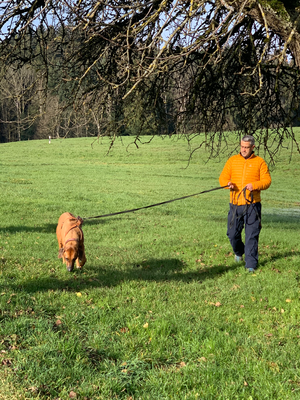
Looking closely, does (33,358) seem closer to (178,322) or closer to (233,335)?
(178,322)

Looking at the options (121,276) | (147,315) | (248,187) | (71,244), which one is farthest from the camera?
(121,276)

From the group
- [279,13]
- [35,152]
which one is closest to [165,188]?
[279,13]

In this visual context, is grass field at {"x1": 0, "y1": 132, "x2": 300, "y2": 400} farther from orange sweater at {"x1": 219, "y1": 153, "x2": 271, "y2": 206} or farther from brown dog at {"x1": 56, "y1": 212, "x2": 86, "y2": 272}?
orange sweater at {"x1": 219, "y1": 153, "x2": 271, "y2": 206}

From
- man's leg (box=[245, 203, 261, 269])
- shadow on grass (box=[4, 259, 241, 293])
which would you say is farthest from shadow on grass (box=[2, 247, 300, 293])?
man's leg (box=[245, 203, 261, 269])

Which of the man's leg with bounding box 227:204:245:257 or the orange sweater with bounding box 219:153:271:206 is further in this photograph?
the man's leg with bounding box 227:204:245:257

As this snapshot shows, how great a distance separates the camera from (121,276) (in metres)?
6.84

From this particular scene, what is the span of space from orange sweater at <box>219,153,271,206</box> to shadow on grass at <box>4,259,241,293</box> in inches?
58.4

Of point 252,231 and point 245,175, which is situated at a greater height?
point 245,175

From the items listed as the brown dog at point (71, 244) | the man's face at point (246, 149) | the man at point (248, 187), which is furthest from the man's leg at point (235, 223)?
the brown dog at point (71, 244)

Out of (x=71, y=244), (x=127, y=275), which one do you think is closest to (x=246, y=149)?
(x=127, y=275)

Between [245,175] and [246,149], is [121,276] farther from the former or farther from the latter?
[246,149]

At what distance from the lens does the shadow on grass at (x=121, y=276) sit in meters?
5.92

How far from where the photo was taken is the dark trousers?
6.97 metres

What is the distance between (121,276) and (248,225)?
2434 mm
